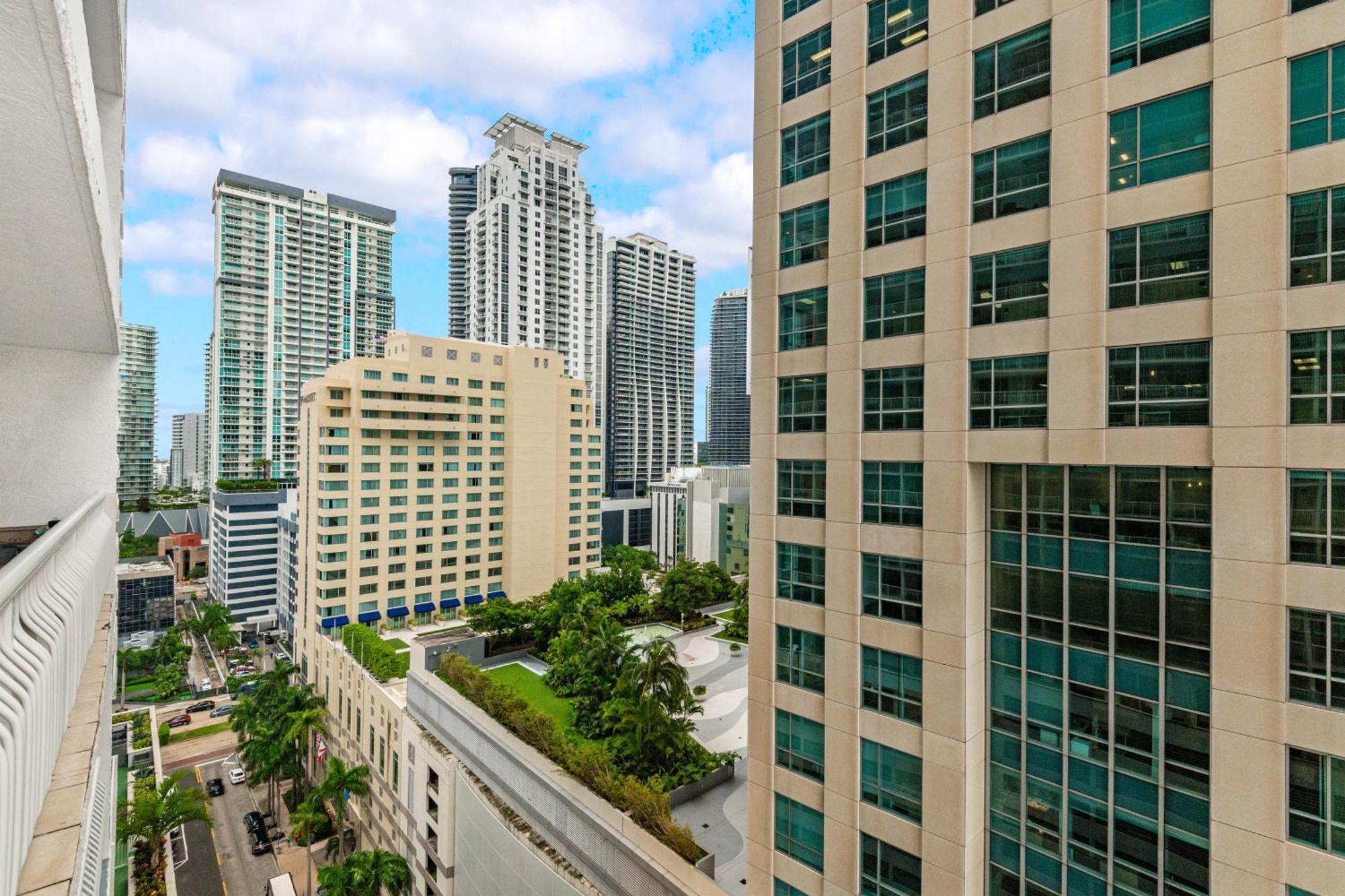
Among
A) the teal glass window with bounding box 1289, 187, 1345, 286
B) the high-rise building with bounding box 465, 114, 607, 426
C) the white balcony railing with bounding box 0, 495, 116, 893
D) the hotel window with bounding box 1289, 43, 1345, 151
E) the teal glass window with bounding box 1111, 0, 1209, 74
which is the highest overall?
the high-rise building with bounding box 465, 114, 607, 426

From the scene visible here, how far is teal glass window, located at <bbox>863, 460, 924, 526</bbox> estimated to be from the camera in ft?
34.8

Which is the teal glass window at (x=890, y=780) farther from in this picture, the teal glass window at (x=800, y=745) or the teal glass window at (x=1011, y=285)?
the teal glass window at (x=1011, y=285)

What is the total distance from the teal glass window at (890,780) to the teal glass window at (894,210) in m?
9.09

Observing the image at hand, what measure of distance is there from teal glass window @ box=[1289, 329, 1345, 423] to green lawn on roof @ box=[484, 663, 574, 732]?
69.7 feet

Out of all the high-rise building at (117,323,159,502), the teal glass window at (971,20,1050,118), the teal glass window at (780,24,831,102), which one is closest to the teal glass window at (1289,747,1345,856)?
the teal glass window at (971,20,1050,118)

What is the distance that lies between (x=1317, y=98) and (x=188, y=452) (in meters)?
155

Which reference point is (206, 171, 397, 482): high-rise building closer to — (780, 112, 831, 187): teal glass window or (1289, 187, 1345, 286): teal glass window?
(780, 112, 831, 187): teal glass window

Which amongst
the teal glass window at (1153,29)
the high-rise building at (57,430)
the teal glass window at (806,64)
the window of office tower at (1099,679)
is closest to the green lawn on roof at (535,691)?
the window of office tower at (1099,679)

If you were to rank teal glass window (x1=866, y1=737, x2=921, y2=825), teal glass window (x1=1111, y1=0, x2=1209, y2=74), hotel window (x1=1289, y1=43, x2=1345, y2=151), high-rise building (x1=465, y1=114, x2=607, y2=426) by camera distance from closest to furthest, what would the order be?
1. hotel window (x1=1289, y1=43, x2=1345, y2=151)
2. teal glass window (x1=1111, y1=0, x2=1209, y2=74)
3. teal glass window (x1=866, y1=737, x2=921, y2=825)
4. high-rise building (x1=465, y1=114, x2=607, y2=426)

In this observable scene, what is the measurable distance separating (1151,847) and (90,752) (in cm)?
1183

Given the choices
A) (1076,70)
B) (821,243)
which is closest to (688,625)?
(821,243)

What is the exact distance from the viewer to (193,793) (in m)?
27.5

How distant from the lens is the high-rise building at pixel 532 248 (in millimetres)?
75750

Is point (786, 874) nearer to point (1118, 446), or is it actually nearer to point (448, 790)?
point (1118, 446)
